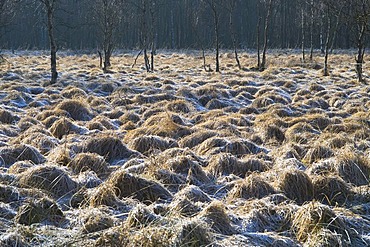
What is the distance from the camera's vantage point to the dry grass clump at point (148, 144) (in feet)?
22.1

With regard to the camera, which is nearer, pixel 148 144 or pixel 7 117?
pixel 148 144

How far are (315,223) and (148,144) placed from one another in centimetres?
347

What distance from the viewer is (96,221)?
151 inches

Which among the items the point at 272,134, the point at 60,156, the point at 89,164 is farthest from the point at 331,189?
the point at 60,156

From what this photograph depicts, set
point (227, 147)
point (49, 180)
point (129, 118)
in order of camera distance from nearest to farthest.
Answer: point (49, 180) < point (227, 147) < point (129, 118)

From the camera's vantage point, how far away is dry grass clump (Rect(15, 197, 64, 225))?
3868mm

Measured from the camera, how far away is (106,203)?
441cm

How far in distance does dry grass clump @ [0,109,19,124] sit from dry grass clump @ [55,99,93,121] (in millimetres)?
969

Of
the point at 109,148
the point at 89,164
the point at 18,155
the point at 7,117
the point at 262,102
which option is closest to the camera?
the point at 89,164

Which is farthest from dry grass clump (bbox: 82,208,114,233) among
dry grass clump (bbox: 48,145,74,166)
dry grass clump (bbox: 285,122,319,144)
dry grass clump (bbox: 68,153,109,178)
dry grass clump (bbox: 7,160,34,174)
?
dry grass clump (bbox: 285,122,319,144)

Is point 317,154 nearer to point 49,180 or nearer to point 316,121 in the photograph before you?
point 316,121

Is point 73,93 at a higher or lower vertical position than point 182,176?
higher

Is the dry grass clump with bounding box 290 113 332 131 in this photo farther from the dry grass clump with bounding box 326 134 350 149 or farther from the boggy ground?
the dry grass clump with bounding box 326 134 350 149

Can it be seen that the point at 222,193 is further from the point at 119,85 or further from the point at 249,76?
the point at 249,76
